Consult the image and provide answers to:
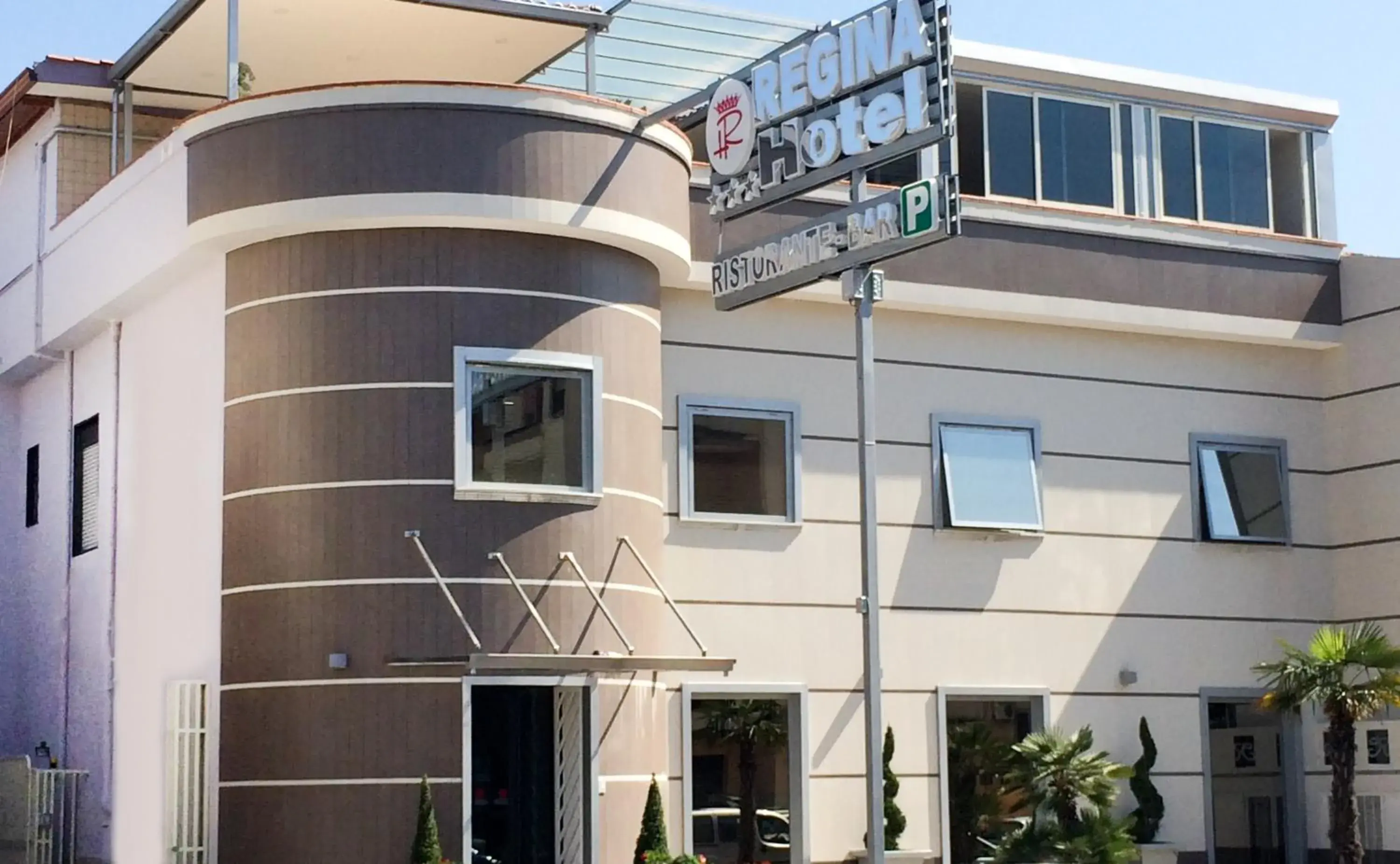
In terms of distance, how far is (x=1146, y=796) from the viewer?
26359 millimetres

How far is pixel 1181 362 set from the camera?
28.1m

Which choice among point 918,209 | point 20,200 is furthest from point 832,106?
point 20,200

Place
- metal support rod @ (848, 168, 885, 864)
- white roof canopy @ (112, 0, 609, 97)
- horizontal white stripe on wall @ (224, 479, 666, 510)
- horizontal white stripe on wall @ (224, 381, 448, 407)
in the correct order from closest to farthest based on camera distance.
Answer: metal support rod @ (848, 168, 885, 864) → horizontal white stripe on wall @ (224, 479, 666, 510) → horizontal white stripe on wall @ (224, 381, 448, 407) → white roof canopy @ (112, 0, 609, 97)

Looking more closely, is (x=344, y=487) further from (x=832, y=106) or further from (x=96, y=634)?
(x=96, y=634)

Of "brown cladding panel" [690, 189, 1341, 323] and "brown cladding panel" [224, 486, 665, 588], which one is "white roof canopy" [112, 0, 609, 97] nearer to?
"brown cladding panel" [690, 189, 1341, 323]

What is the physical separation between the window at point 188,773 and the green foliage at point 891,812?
7.85 metres

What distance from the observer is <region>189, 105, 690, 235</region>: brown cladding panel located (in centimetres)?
2194

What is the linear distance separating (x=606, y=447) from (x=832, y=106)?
14.8 ft

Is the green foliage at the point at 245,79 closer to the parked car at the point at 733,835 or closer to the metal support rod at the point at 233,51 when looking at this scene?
the metal support rod at the point at 233,51

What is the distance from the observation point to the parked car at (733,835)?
24.5m

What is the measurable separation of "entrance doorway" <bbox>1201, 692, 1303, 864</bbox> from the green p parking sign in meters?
11.0

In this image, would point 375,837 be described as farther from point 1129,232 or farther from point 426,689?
point 1129,232

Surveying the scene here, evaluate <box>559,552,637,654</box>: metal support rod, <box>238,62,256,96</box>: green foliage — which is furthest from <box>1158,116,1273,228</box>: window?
<box>238,62,256,96</box>: green foliage

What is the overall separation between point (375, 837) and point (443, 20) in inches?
435
